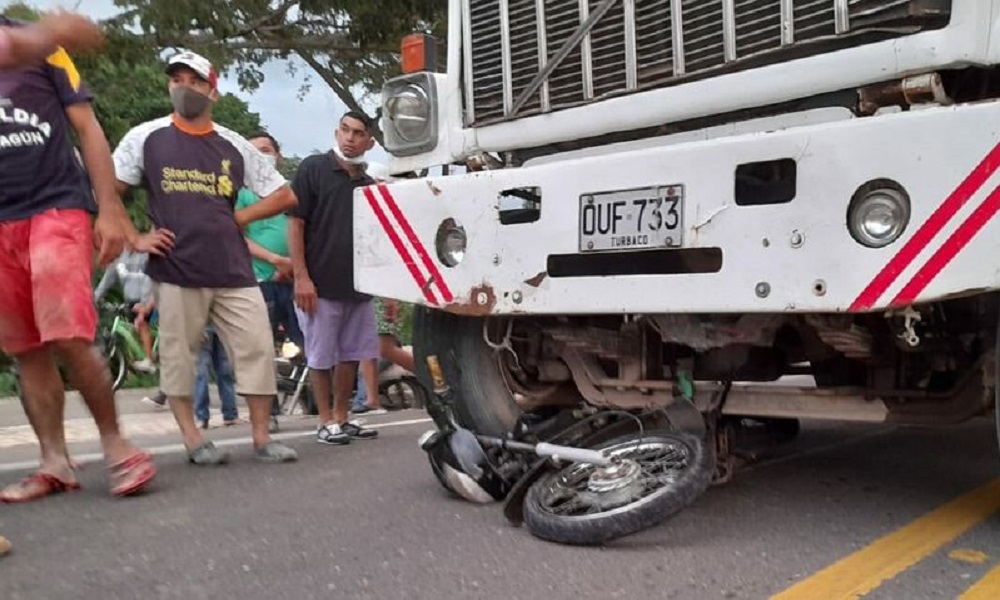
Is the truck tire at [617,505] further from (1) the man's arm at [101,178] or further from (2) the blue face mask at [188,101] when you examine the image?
(2) the blue face mask at [188,101]

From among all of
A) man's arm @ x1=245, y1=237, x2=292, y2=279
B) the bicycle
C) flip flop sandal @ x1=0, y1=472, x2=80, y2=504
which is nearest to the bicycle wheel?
the bicycle

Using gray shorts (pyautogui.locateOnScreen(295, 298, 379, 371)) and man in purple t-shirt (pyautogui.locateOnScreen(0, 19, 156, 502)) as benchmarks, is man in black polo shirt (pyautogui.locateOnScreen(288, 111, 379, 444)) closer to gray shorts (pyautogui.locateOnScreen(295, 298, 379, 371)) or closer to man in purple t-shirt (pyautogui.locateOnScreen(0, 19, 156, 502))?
gray shorts (pyautogui.locateOnScreen(295, 298, 379, 371))

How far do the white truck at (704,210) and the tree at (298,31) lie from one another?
6572 mm

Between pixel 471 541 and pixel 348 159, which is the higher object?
pixel 348 159

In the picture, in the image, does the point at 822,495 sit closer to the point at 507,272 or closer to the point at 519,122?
the point at 507,272

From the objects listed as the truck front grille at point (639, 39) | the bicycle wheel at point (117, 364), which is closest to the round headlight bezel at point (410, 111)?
the truck front grille at point (639, 39)

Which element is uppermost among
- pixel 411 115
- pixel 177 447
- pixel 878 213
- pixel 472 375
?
pixel 411 115

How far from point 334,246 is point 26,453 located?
1.73m

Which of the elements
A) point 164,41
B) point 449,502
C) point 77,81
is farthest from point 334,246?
point 164,41

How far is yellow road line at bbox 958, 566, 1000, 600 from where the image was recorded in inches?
Answer: 92.4

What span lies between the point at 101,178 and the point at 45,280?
421 mm

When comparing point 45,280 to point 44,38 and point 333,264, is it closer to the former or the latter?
point 44,38

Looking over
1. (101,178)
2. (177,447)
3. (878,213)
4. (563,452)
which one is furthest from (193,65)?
(878,213)

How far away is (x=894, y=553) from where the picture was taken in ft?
8.85
